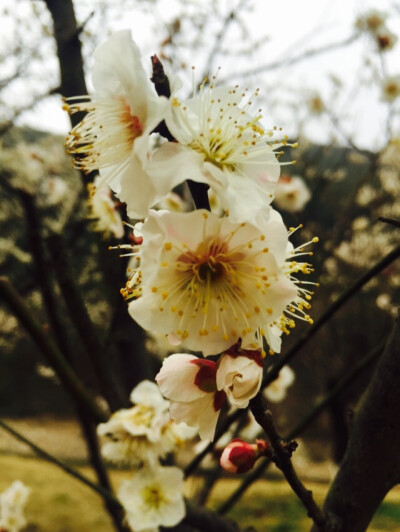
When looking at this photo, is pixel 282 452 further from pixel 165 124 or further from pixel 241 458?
pixel 165 124

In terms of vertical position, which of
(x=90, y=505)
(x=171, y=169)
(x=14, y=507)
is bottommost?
(x=90, y=505)

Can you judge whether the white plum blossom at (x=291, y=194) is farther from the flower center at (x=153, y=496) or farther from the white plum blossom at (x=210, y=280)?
the white plum blossom at (x=210, y=280)

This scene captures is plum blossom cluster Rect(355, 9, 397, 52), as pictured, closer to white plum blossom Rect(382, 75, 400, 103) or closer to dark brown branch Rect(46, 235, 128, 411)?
white plum blossom Rect(382, 75, 400, 103)

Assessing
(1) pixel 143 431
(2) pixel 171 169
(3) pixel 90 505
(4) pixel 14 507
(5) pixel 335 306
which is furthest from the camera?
(3) pixel 90 505

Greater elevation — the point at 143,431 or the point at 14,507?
the point at 143,431

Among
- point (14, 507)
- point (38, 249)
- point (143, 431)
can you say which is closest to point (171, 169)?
point (143, 431)

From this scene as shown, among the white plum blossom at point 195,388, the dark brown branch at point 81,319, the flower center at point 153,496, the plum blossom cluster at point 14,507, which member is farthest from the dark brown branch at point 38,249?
the plum blossom cluster at point 14,507
